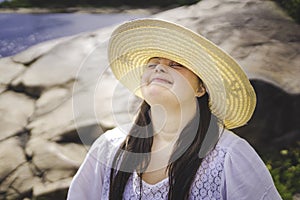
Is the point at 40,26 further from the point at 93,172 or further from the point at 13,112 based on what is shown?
the point at 93,172

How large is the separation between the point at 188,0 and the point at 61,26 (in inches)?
80.8

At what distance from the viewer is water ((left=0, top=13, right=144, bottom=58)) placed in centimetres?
565

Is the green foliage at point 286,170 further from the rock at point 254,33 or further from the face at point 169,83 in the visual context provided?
the face at point 169,83

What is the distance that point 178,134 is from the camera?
2062 mm

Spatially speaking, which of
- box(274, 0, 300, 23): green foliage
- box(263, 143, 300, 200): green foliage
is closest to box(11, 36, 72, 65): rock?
box(274, 0, 300, 23): green foliage

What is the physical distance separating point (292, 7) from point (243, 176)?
10.4 ft

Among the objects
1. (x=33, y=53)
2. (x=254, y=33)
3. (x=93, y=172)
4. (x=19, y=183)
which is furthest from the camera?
(x=33, y=53)

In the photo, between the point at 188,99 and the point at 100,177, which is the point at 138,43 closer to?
the point at 188,99

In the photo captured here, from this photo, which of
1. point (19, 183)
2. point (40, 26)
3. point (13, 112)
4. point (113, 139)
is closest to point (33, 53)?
point (13, 112)

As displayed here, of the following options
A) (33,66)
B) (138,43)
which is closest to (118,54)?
(138,43)

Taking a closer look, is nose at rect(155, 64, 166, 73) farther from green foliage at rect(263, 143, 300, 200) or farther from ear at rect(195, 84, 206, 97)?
green foliage at rect(263, 143, 300, 200)

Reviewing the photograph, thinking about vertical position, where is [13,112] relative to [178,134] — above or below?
below

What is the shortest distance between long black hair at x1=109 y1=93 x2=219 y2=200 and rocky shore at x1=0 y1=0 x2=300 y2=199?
0.69m

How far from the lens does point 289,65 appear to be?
402 centimetres
